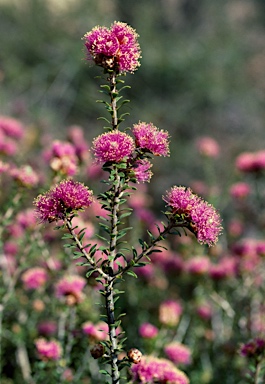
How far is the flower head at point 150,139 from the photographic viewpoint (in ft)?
5.16

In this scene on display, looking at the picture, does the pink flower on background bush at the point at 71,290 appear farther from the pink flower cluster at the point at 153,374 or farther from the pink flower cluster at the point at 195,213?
the pink flower cluster at the point at 195,213

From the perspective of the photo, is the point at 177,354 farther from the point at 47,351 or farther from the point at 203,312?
the point at 203,312

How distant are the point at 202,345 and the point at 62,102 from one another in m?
8.14

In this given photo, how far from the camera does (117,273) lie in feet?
5.09

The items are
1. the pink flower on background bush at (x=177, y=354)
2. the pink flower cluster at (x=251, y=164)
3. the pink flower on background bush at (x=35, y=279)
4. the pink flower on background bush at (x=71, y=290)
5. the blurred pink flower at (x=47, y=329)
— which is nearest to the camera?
the pink flower on background bush at (x=71, y=290)

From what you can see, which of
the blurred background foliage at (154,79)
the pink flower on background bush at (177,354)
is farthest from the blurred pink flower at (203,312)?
the blurred background foliage at (154,79)

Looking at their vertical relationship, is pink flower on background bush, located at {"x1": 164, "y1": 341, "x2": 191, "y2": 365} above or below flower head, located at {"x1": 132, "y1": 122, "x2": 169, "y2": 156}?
below

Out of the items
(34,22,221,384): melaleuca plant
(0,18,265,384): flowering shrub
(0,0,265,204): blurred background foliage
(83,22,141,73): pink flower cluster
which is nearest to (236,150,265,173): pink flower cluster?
(0,18,265,384): flowering shrub

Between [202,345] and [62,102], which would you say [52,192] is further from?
[62,102]

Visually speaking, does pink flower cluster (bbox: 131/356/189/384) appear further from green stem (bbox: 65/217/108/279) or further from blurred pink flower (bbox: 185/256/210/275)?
blurred pink flower (bbox: 185/256/210/275)

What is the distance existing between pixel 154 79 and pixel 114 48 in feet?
33.5

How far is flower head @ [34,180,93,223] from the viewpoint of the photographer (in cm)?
152

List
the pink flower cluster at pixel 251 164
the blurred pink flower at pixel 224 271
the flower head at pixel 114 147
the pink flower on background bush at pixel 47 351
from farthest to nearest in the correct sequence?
the pink flower cluster at pixel 251 164
the blurred pink flower at pixel 224 271
the pink flower on background bush at pixel 47 351
the flower head at pixel 114 147

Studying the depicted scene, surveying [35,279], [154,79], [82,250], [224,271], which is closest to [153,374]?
[82,250]
